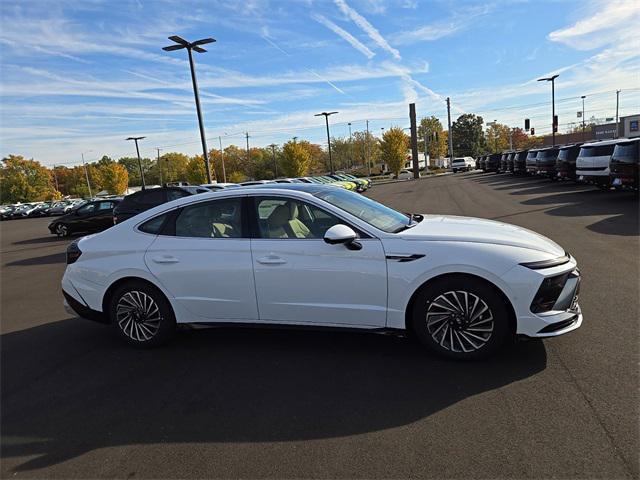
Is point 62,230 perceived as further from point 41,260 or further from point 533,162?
point 533,162

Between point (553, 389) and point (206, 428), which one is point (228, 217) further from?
point (553, 389)

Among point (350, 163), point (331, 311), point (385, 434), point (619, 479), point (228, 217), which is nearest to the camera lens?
point (619, 479)

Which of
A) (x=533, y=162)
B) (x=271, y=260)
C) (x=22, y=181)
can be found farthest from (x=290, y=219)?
(x=22, y=181)

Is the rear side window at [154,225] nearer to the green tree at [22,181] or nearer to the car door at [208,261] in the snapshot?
the car door at [208,261]

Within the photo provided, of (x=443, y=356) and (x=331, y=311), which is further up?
(x=331, y=311)

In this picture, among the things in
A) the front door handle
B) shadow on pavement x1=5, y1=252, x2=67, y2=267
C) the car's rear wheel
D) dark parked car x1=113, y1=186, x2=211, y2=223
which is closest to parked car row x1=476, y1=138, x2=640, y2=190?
dark parked car x1=113, y1=186, x2=211, y2=223

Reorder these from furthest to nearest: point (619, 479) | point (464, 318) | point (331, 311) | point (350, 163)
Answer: point (350, 163) < point (331, 311) < point (464, 318) < point (619, 479)

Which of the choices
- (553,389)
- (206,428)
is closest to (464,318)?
(553,389)

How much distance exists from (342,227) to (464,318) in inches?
A: 49.6

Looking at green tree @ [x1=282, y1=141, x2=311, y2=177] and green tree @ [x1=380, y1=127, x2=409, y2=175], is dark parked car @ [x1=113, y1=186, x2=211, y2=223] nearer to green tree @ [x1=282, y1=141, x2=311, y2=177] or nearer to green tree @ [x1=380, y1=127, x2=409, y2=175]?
green tree @ [x1=282, y1=141, x2=311, y2=177]

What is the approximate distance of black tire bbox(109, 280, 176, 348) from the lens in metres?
4.49

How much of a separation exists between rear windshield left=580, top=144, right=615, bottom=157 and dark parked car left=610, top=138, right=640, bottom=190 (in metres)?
3.07

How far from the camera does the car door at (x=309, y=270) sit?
3836 millimetres

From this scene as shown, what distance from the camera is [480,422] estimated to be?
2.96 metres
